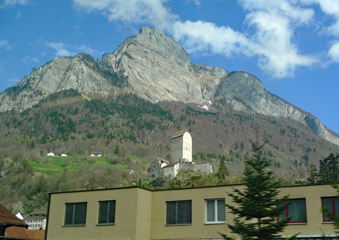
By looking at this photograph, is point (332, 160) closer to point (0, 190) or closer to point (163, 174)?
point (163, 174)

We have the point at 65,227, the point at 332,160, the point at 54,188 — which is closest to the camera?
the point at 65,227

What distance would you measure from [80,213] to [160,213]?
5.61 meters

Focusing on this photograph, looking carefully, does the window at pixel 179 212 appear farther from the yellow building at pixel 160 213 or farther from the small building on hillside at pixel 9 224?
the small building on hillside at pixel 9 224

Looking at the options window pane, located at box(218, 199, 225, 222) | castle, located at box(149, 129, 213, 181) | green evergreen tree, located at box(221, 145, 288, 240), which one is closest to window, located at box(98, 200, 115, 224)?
window pane, located at box(218, 199, 225, 222)

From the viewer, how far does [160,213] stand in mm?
28844

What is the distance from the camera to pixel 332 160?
105 meters

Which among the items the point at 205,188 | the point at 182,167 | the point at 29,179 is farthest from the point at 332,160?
the point at 29,179

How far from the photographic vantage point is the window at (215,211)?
27.2 metres

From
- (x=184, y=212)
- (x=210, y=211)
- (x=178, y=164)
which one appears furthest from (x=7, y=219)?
(x=178, y=164)

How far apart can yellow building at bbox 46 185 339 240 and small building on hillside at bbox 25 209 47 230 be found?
115641 mm

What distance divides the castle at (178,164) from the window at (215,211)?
107 metres

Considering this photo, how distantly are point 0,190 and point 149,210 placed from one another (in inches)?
6008

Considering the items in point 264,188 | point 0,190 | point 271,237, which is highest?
point 0,190

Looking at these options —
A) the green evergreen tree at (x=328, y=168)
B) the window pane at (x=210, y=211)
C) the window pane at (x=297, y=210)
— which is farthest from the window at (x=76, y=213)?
the green evergreen tree at (x=328, y=168)
